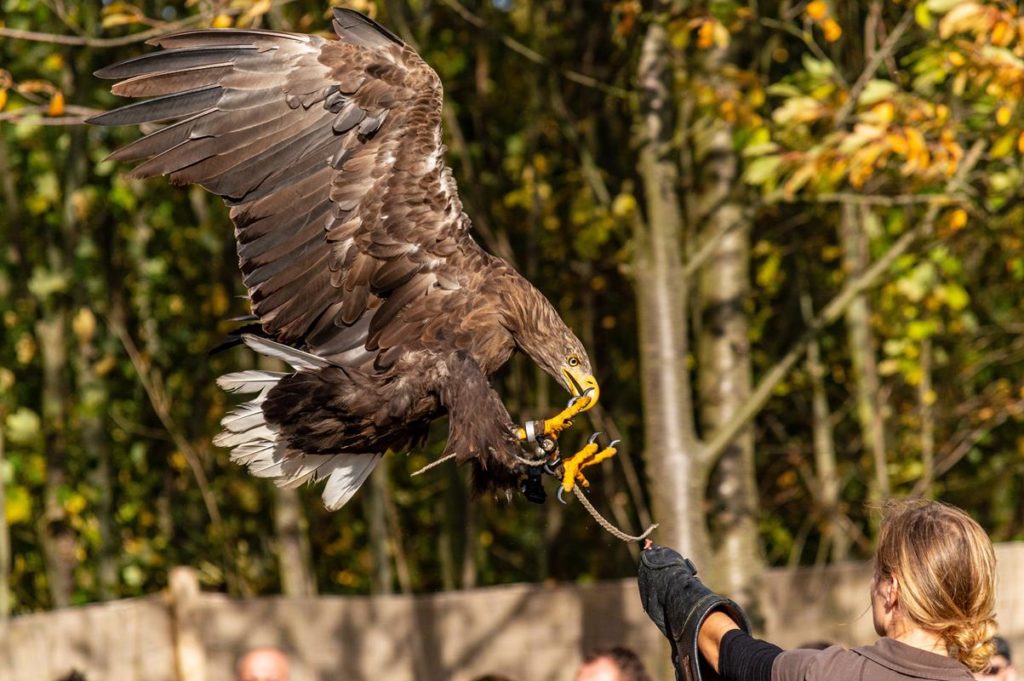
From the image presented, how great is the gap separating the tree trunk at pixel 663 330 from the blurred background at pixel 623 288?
0.01m

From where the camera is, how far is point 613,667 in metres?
4.15

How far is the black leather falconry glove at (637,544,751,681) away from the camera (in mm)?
2379

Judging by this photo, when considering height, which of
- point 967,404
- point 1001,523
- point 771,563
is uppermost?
point 967,404

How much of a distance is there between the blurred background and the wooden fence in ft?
0.46

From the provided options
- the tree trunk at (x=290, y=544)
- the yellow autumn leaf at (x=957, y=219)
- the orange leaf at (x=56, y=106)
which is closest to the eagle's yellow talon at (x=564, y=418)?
the orange leaf at (x=56, y=106)

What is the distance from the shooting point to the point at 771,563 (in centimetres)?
1319

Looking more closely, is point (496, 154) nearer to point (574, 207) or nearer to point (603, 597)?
point (574, 207)

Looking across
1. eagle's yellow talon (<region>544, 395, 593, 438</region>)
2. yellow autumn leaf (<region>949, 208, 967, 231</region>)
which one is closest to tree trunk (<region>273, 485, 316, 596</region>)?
yellow autumn leaf (<region>949, 208, 967, 231</region>)

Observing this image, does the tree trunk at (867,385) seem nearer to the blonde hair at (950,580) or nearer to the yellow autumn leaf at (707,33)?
the yellow autumn leaf at (707,33)

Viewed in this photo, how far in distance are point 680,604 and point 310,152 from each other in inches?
89.8

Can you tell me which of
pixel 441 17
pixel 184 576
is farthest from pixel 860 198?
pixel 441 17

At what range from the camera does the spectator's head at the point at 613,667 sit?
4137 millimetres

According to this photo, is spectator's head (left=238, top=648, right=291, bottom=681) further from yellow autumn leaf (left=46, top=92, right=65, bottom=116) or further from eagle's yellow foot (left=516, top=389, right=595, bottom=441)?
yellow autumn leaf (left=46, top=92, right=65, bottom=116)

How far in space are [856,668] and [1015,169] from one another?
5.00 metres
